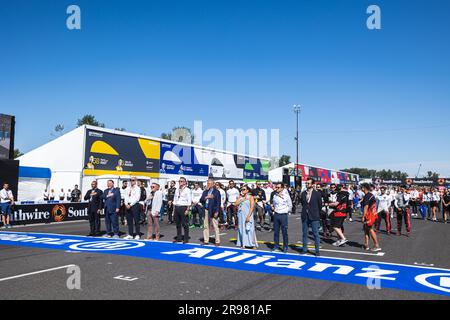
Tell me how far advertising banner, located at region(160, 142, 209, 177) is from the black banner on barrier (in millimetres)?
12780

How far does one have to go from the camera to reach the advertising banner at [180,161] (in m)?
31.2

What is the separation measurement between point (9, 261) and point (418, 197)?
21.0m

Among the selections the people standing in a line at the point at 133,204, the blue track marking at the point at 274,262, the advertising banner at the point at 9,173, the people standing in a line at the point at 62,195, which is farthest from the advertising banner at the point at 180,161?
the blue track marking at the point at 274,262

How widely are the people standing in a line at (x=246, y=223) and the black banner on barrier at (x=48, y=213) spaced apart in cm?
1053

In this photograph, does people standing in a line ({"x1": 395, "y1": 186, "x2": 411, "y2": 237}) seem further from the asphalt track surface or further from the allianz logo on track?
the allianz logo on track

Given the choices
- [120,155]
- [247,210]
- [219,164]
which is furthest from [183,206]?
[219,164]

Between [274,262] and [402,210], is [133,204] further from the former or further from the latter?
[402,210]

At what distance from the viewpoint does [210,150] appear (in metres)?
37.8

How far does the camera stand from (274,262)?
25.3 ft

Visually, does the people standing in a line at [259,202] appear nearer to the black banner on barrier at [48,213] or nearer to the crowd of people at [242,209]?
the crowd of people at [242,209]
